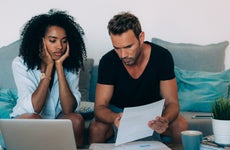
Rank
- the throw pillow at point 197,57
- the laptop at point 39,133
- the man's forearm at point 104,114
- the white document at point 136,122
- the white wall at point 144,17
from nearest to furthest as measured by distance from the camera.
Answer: the laptop at point 39,133, the white document at point 136,122, the man's forearm at point 104,114, the throw pillow at point 197,57, the white wall at point 144,17

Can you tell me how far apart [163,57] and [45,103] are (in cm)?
68

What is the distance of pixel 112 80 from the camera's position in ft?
6.77

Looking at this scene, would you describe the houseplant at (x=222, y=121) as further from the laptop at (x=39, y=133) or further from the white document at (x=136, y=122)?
the laptop at (x=39, y=133)

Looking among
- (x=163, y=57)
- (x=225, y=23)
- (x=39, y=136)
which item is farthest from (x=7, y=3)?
(x=39, y=136)

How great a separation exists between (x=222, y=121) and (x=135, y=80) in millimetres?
684

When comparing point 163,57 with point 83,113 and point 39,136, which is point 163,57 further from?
point 39,136

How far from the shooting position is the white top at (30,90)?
205 centimetres

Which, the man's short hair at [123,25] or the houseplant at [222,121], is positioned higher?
the man's short hair at [123,25]

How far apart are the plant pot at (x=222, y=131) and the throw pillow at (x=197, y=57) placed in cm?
130

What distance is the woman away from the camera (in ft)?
6.72

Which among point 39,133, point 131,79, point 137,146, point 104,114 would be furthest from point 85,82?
point 39,133

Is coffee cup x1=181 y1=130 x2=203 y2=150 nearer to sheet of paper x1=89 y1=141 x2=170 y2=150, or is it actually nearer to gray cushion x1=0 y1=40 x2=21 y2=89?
sheet of paper x1=89 y1=141 x2=170 y2=150

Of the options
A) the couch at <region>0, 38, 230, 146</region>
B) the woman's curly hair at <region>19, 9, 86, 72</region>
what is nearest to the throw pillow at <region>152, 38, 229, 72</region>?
the couch at <region>0, 38, 230, 146</region>

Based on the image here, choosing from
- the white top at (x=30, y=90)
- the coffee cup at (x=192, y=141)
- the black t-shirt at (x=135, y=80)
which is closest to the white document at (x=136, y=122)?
the coffee cup at (x=192, y=141)
